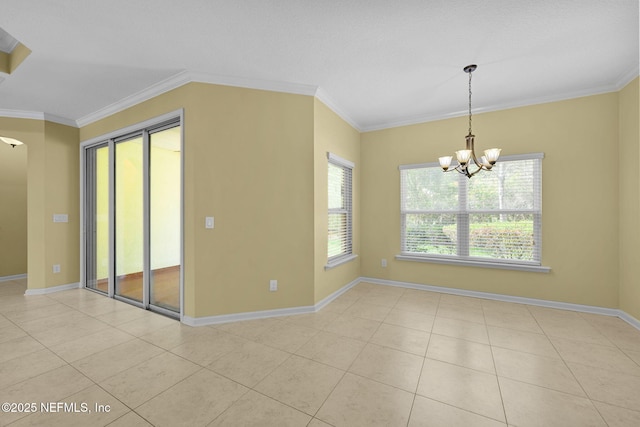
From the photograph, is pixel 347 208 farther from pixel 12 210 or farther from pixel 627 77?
pixel 12 210

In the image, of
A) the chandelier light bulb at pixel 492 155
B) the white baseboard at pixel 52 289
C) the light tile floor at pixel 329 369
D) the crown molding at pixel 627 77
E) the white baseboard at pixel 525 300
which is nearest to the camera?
the light tile floor at pixel 329 369

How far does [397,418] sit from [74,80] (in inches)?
179

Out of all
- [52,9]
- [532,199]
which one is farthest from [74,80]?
[532,199]

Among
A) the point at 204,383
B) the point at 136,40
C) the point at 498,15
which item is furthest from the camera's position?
the point at 136,40

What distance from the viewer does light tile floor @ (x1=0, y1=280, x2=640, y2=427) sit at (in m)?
1.62

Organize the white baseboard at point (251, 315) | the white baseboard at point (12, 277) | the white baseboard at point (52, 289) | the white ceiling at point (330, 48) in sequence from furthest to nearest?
the white baseboard at point (12, 277) → the white baseboard at point (52, 289) → the white baseboard at point (251, 315) → the white ceiling at point (330, 48)

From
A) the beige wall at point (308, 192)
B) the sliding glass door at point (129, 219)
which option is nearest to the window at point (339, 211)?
the beige wall at point (308, 192)

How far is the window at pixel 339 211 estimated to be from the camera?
12.5 feet

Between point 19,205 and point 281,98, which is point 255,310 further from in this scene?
point 19,205

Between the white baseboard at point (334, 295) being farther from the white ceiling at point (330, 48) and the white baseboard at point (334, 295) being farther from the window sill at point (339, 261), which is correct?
the white ceiling at point (330, 48)

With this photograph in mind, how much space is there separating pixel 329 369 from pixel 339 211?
7.73 feet

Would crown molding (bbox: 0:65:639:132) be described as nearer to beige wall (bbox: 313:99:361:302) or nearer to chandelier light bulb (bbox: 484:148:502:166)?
beige wall (bbox: 313:99:361:302)

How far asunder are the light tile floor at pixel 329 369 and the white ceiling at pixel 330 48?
276cm

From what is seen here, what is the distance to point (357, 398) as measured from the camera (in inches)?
69.1
